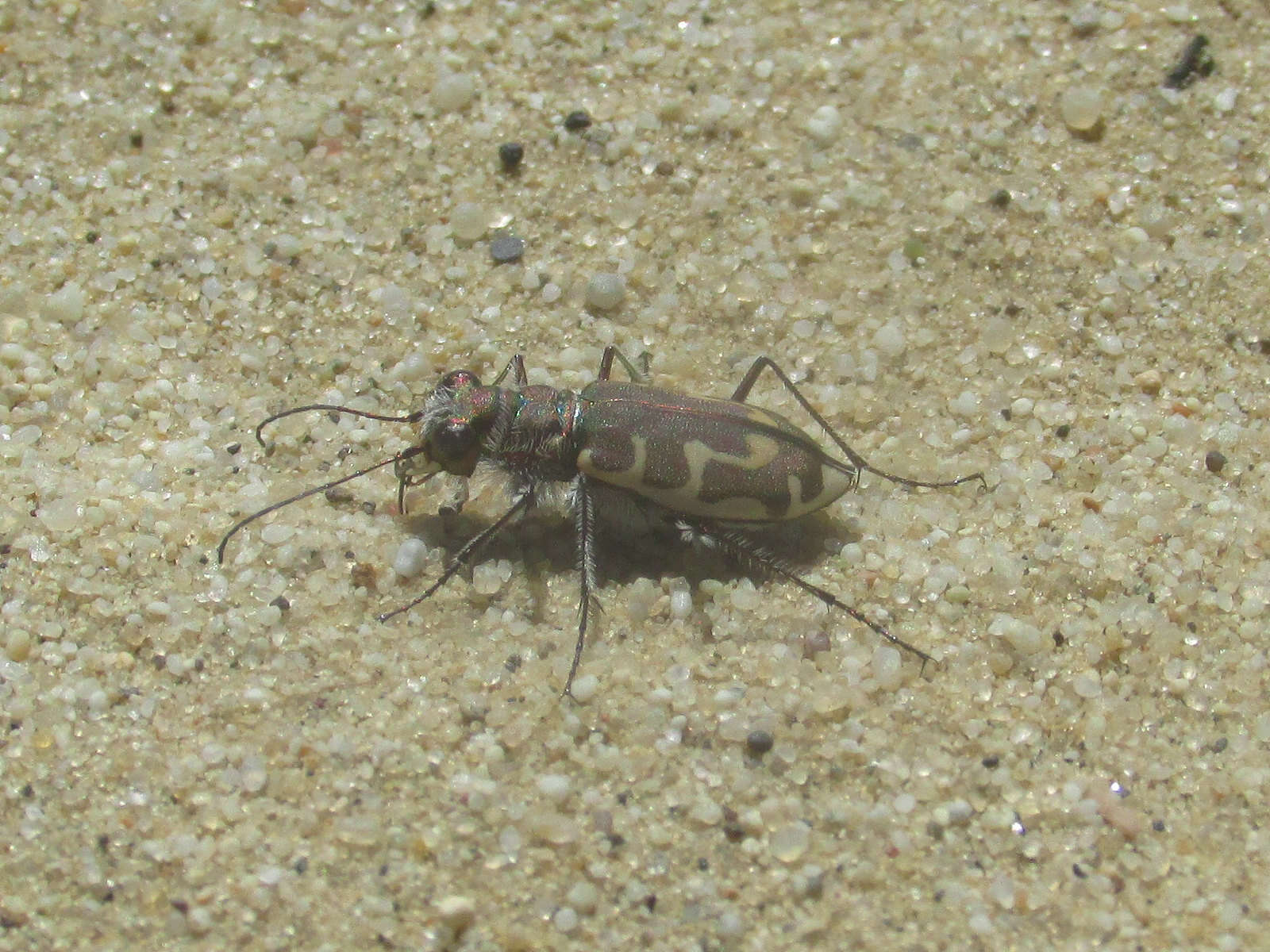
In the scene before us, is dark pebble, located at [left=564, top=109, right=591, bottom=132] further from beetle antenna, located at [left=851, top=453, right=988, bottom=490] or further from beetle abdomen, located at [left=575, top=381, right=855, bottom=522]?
beetle antenna, located at [left=851, top=453, right=988, bottom=490]

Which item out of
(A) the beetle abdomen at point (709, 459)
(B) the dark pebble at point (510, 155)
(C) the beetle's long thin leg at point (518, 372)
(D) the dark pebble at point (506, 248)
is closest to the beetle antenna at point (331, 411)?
(C) the beetle's long thin leg at point (518, 372)

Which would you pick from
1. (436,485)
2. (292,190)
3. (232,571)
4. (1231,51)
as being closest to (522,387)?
(436,485)

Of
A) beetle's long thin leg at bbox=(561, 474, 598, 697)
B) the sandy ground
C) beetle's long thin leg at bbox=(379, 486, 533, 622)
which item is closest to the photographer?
the sandy ground

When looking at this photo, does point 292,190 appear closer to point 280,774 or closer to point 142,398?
point 142,398

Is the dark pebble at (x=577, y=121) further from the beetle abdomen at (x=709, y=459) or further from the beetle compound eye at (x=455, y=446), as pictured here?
the beetle compound eye at (x=455, y=446)

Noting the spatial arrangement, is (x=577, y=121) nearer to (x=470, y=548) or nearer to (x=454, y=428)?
(x=454, y=428)

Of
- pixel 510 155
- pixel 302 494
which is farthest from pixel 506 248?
pixel 302 494

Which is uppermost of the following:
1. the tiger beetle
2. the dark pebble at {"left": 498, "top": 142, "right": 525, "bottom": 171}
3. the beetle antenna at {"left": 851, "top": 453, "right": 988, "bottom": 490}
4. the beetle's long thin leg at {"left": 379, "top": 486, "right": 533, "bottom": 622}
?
the dark pebble at {"left": 498, "top": 142, "right": 525, "bottom": 171}

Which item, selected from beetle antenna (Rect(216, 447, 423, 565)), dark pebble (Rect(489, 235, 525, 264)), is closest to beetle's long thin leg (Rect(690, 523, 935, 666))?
beetle antenna (Rect(216, 447, 423, 565))
